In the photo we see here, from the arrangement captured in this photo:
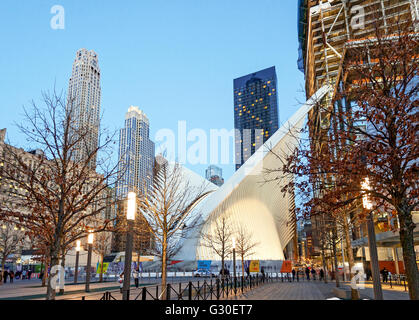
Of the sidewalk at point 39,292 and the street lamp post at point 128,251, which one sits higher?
the street lamp post at point 128,251

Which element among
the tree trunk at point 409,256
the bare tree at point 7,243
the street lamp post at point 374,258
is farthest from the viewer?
the bare tree at point 7,243

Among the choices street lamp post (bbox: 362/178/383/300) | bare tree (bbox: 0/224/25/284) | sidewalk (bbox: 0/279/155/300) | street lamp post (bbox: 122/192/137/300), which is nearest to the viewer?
street lamp post (bbox: 122/192/137/300)

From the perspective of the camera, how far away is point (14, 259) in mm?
73250

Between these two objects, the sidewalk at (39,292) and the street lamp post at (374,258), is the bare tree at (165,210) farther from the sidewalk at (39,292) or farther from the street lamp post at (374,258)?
the street lamp post at (374,258)

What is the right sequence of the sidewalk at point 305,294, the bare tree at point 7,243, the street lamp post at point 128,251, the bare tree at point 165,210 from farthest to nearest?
the bare tree at point 7,243 → the sidewalk at point 305,294 → the bare tree at point 165,210 → the street lamp post at point 128,251

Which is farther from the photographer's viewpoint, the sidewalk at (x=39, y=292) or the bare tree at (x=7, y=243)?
the bare tree at (x=7, y=243)

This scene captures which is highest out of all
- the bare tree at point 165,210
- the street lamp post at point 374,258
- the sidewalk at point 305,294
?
the bare tree at point 165,210

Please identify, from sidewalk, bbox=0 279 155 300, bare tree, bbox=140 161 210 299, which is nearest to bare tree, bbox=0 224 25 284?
sidewalk, bbox=0 279 155 300

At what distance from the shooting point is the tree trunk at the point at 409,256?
6586 millimetres

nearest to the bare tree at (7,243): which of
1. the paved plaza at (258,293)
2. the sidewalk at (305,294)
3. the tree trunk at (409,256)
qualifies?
the paved plaza at (258,293)

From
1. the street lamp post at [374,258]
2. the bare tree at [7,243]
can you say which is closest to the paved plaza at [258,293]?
the bare tree at [7,243]

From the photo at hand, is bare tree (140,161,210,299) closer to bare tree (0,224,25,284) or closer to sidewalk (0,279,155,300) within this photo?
sidewalk (0,279,155,300)

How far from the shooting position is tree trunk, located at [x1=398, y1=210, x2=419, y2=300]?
659 cm

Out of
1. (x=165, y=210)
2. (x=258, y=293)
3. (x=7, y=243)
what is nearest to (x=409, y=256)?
(x=165, y=210)
